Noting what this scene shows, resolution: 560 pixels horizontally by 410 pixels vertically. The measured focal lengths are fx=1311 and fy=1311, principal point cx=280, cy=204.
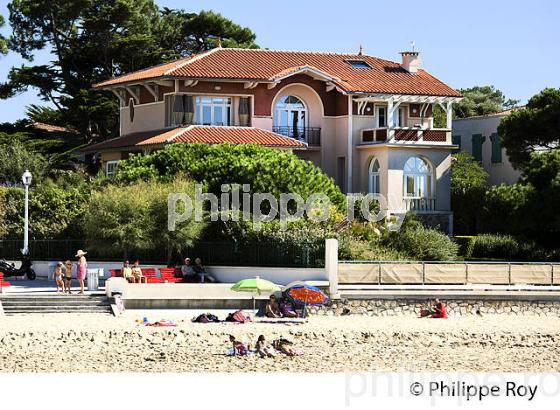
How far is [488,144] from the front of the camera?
6412 centimetres

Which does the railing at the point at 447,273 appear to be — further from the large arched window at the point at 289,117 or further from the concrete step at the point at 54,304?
the large arched window at the point at 289,117

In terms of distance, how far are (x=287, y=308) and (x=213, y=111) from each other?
53.7 ft

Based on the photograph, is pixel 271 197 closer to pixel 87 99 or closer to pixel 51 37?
pixel 87 99

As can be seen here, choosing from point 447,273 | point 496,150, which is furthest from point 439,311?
point 496,150

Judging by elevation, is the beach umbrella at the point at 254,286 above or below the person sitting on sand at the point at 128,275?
below

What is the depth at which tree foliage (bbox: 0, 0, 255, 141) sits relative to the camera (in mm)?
65562

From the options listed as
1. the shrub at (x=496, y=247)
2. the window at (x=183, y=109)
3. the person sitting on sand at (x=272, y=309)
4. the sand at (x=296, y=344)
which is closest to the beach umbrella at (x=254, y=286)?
the person sitting on sand at (x=272, y=309)

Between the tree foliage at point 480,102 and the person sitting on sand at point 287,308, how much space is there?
129 ft

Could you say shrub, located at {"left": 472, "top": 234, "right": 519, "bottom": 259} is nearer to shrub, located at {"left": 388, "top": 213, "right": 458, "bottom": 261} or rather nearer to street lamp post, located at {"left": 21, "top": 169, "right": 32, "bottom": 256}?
shrub, located at {"left": 388, "top": 213, "right": 458, "bottom": 261}

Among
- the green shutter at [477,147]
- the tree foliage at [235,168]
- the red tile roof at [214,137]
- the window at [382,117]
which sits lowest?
the tree foliage at [235,168]

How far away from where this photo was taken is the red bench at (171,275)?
4228 centimetres

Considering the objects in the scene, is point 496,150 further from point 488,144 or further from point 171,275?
point 171,275

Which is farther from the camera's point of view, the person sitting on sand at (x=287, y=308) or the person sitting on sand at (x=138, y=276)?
the person sitting on sand at (x=138, y=276)

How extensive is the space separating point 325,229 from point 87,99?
2410 centimetres
